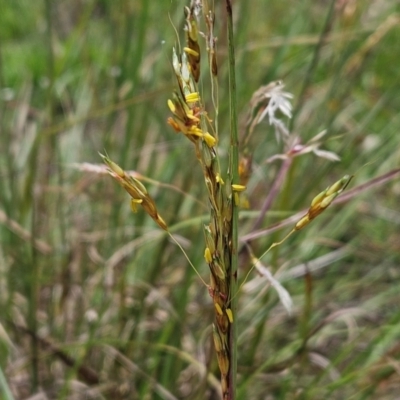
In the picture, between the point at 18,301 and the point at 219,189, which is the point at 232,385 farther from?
the point at 18,301

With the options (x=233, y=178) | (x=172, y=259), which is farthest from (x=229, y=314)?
(x=172, y=259)

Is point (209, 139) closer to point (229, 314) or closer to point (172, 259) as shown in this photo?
point (229, 314)

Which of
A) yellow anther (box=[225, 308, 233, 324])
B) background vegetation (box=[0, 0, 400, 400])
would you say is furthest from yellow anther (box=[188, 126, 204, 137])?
background vegetation (box=[0, 0, 400, 400])

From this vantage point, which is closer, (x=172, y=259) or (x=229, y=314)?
(x=229, y=314)

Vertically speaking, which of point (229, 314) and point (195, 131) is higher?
point (195, 131)

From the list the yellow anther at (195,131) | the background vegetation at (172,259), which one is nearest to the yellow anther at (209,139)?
the yellow anther at (195,131)

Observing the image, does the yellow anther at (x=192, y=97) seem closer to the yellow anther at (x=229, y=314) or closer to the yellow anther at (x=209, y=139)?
the yellow anther at (x=209, y=139)

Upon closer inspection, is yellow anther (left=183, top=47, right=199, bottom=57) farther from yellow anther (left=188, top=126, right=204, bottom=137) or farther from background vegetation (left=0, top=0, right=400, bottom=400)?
background vegetation (left=0, top=0, right=400, bottom=400)

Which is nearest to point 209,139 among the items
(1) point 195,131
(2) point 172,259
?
(1) point 195,131
